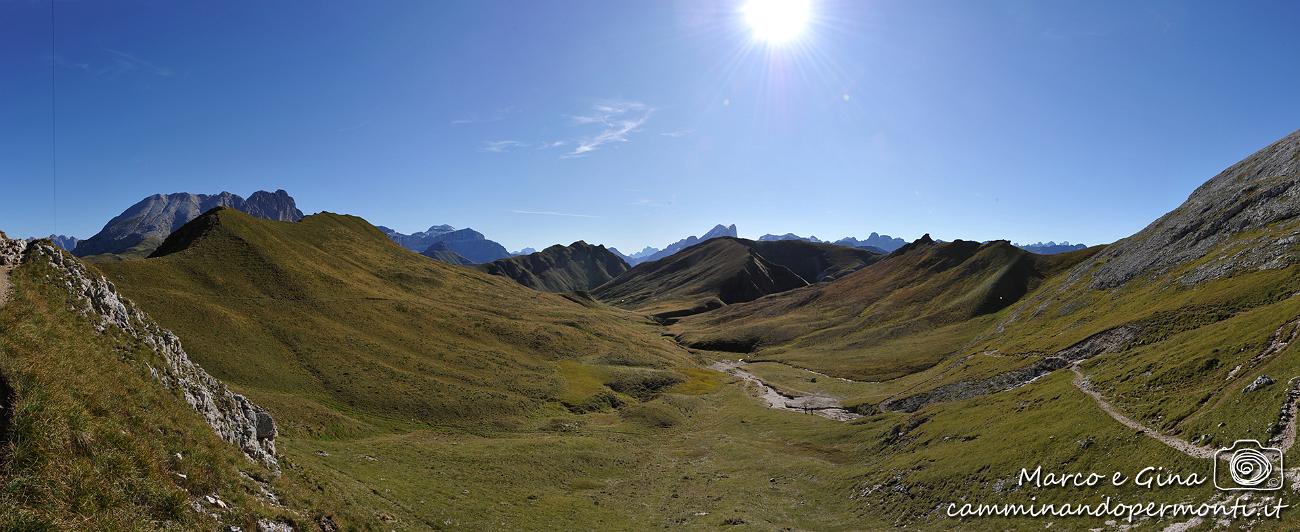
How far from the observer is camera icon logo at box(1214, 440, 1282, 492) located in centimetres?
2486

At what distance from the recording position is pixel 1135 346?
61812 millimetres

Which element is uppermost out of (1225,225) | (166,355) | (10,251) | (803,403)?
(1225,225)

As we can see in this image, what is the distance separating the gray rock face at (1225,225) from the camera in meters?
78.5

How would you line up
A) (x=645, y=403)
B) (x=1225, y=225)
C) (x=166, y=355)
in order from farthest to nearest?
(x=1225, y=225)
(x=645, y=403)
(x=166, y=355)

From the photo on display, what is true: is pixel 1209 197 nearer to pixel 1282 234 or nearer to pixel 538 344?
pixel 1282 234

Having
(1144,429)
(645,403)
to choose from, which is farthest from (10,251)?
(645,403)

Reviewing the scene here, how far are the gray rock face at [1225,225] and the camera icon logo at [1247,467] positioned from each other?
205 feet

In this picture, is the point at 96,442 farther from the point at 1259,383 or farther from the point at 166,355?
the point at 1259,383

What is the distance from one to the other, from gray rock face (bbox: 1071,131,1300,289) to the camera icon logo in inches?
2465

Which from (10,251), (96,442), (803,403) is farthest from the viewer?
(803,403)

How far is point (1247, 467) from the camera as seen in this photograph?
87.4 ft

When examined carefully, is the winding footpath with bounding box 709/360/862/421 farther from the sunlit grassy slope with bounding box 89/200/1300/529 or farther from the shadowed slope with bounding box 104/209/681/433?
the shadowed slope with bounding box 104/209/681/433

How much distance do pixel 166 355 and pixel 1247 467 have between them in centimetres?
5967

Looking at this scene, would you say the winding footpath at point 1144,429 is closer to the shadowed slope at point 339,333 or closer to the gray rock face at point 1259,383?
the gray rock face at point 1259,383
